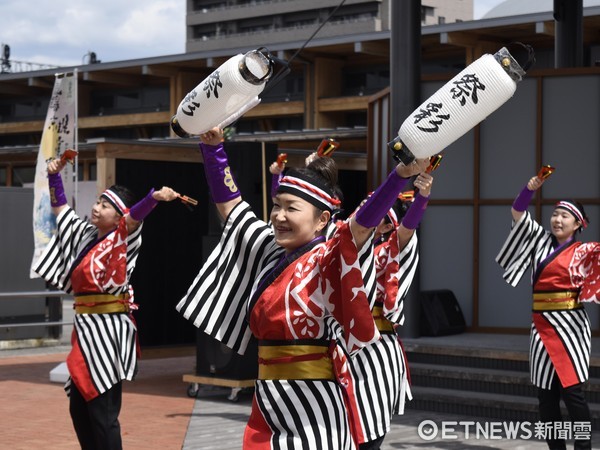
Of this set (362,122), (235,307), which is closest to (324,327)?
(235,307)

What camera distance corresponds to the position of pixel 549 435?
7.64 m

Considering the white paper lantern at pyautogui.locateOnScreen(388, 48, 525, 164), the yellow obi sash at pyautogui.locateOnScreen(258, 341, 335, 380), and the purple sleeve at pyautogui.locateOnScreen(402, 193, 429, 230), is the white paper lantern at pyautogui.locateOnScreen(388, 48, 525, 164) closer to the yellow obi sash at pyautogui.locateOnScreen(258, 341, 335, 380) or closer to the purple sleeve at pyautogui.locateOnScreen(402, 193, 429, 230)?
the yellow obi sash at pyautogui.locateOnScreen(258, 341, 335, 380)

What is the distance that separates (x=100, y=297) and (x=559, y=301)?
3.28m

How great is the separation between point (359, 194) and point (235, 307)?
27.8ft

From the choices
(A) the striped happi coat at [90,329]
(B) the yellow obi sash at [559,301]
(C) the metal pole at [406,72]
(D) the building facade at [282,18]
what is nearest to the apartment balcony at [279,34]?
(D) the building facade at [282,18]

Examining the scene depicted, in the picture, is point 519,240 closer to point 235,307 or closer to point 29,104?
point 235,307

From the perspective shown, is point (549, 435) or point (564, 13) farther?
point (564, 13)

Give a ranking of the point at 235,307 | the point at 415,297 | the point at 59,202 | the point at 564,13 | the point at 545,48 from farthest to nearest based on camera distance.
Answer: the point at 545,48 < the point at 564,13 < the point at 415,297 < the point at 59,202 < the point at 235,307

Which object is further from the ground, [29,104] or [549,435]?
[29,104]

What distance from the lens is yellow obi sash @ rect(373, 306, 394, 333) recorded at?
6730mm

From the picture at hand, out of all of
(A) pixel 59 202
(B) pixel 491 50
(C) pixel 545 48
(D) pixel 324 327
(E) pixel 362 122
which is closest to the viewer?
(D) pixel 324 327

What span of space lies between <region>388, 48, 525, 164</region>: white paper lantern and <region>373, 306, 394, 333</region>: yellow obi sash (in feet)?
10.3

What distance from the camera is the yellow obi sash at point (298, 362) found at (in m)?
4.23

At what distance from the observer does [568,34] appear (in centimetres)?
1385
